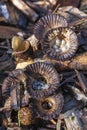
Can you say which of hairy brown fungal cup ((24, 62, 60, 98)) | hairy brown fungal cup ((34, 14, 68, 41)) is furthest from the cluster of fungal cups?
hairy brown fungal cup ((34, 14, 68, 41))

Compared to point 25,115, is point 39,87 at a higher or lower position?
higher

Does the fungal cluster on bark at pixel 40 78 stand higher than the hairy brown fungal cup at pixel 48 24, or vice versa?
the hairy brown fungal cup at pixel 48 24

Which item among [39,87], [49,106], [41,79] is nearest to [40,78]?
[41,79]

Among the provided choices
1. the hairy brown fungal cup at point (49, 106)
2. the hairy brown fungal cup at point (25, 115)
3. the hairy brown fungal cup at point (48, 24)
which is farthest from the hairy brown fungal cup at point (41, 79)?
the hairy brown fungal cup at point (48, 24)

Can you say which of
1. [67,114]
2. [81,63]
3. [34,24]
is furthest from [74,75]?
[34,24]

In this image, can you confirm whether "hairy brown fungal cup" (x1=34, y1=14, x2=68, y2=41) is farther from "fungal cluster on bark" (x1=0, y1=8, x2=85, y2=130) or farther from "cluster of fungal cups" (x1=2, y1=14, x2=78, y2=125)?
"cluster of fungal cups" (x1=2, y1=14, x2=78, y2=125)

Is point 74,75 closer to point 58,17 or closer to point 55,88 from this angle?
point 55,88

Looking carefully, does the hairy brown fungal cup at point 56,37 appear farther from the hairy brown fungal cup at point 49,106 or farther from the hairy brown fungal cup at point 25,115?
the hairy brown fungal cup at point 25,115

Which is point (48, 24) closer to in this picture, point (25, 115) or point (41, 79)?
point (41, 79)

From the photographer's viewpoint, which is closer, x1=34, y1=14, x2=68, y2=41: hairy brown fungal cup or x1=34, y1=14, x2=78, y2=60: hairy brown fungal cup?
x1=34, y1=14, x2=78, y2=60: hairy brown fungal cup
